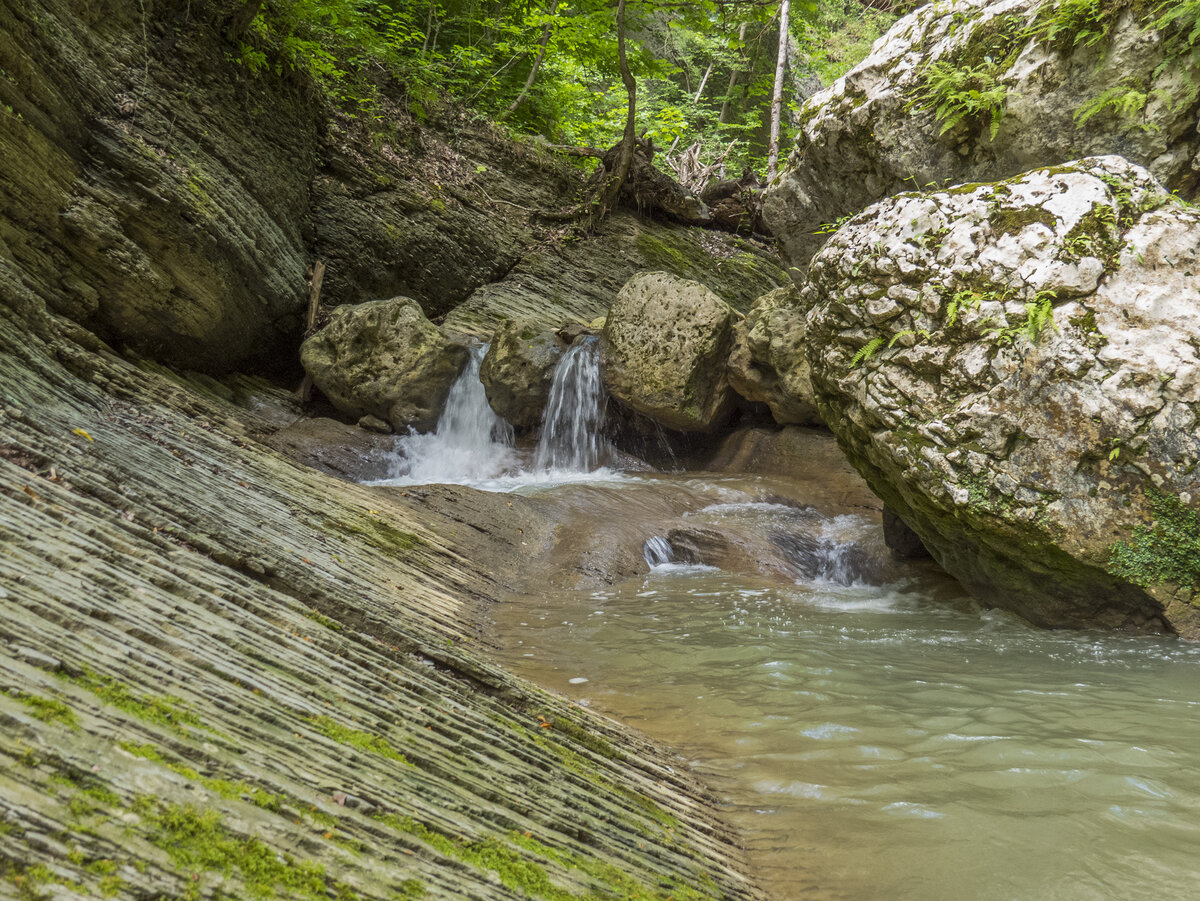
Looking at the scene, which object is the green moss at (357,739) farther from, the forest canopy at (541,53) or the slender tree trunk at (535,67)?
the slender tree trunk at (535,67)

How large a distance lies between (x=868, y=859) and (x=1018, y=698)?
2120mm

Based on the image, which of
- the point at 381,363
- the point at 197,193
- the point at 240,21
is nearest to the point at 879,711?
the point at 197,193

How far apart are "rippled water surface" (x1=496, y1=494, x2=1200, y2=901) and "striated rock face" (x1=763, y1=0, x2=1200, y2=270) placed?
15.4 feet

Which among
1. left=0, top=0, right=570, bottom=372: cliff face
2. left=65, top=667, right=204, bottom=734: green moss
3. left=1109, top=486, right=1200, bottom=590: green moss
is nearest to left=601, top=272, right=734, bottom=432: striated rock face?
left=0, top=0, right=570, bottom=372: cliff face

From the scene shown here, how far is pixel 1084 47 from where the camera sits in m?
6.96

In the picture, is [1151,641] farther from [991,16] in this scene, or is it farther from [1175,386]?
[991,16]

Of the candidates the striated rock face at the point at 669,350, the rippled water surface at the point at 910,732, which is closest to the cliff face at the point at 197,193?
the striated rock face at the point at 669,350

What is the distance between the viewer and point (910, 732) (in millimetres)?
3721

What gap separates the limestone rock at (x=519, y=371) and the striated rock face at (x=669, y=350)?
1.16m

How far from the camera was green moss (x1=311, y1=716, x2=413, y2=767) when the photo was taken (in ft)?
6.55

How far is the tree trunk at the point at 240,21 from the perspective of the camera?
1055 cm

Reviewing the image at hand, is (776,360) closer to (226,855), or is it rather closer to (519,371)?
(519,371)

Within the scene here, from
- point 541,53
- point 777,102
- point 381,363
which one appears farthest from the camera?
point 777,102

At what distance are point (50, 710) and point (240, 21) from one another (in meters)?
12.3
